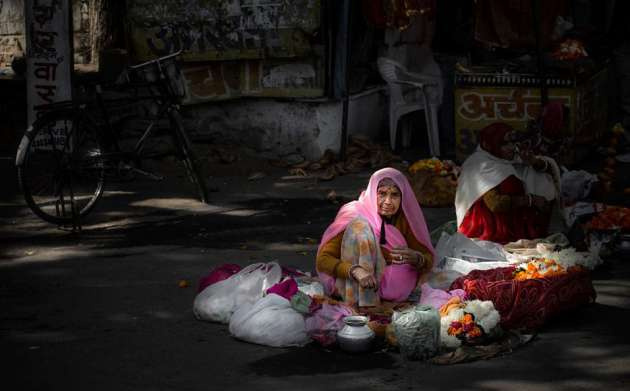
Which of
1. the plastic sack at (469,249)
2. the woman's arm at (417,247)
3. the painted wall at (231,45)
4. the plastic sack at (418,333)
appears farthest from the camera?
the painted wall at (231,45)

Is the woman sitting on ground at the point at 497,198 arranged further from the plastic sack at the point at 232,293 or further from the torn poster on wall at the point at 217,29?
the torn poster on wall at the point at 217,29

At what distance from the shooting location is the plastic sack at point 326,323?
18.4 feet

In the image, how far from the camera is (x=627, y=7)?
12367 mm

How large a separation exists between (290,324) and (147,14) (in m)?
6.23

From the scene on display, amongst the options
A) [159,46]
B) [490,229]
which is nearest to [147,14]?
[159,46]

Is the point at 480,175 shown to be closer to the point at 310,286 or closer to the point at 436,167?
the point at 310,286

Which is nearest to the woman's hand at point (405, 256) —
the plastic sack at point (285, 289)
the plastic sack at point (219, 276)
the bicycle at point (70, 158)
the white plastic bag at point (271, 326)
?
the plastic sack at point (285, 289)

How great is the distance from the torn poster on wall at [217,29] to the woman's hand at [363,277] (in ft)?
17.7

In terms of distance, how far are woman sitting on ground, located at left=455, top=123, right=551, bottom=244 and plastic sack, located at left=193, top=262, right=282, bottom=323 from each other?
5.58 feet

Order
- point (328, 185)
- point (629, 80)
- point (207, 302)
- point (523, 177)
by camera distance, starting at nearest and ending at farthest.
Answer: point (207, 302)
point (523, 177)
point (328, 185)
point (629, 80)

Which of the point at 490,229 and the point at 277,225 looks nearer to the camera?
the point at 490,229

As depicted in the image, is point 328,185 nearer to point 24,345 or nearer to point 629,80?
point 629,80

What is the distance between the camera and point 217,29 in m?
11.1

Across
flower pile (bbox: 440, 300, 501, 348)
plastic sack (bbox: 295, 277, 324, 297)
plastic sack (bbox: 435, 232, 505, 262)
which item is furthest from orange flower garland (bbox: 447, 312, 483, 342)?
plastic sack (bbox: 435, 232, 505, 262)
